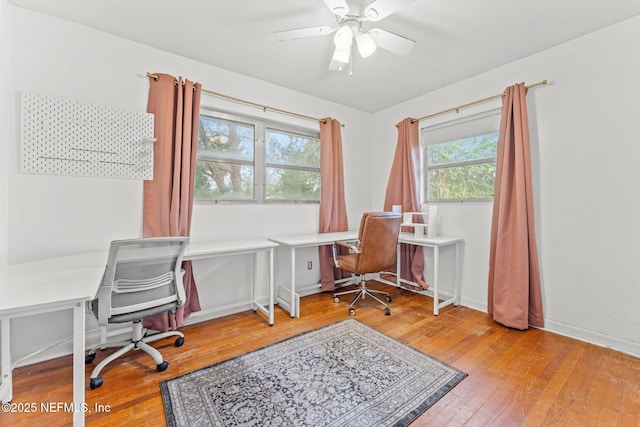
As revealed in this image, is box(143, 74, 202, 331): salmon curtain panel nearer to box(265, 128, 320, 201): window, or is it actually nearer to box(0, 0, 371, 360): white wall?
box(0, 0, 371, 360): white wall

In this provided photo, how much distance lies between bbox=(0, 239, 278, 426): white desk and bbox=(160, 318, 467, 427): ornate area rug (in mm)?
564

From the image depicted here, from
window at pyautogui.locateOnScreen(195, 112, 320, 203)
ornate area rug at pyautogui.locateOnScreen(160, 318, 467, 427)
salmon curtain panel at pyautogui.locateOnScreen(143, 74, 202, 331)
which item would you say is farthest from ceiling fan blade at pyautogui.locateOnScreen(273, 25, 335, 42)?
ornate area rug at pyautogui.locateOnScreen(160, 318, 467, 427)

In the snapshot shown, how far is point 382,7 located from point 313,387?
2.31 m

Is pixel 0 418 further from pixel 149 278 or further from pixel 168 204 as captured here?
pixel 168 204

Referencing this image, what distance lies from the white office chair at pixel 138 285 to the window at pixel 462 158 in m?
2.85

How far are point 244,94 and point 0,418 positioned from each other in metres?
2.90

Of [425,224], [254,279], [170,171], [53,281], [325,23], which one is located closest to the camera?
[53,281]

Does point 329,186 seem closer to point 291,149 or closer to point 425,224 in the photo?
point 291,149

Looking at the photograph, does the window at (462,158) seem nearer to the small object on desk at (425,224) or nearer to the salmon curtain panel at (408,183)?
the salmon curtain panel at (408,183)

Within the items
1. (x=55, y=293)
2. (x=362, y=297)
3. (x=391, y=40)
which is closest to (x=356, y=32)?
(x=391, y=40)

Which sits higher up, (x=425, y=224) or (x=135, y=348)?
(x=425, y=224)

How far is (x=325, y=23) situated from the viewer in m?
2.05

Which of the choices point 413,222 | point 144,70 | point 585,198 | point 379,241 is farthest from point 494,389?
point 144,70

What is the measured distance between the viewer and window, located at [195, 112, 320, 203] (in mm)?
2681
